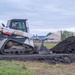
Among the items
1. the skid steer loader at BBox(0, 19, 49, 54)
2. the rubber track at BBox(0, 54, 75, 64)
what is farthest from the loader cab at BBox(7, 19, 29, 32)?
the rubber track at BBox(0, 54, 75, 64)

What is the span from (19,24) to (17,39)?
111cm

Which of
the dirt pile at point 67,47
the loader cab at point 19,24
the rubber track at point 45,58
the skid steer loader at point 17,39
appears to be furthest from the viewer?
the dirt pile at point 67,47

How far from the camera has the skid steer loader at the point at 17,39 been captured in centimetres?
2144

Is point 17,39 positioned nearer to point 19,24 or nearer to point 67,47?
point 19,24

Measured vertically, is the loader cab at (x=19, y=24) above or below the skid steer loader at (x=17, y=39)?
above

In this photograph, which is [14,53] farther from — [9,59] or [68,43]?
[68,43]

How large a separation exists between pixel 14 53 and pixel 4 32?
1607mm

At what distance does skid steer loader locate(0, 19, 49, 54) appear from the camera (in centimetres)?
2144

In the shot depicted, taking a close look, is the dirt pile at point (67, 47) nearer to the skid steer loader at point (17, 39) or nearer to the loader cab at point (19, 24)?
the skid steer loader at point (17, 39)

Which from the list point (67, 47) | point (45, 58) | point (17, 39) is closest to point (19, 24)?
point (17, 39)

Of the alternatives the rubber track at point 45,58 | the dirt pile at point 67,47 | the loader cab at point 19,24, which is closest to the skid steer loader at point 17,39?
the loader cab at point 19,24

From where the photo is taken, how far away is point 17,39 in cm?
2236

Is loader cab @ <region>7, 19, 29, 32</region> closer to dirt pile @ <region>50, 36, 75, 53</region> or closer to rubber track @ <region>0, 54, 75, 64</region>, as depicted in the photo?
dirt pile @ <region>50, 36, 75, 53</region>

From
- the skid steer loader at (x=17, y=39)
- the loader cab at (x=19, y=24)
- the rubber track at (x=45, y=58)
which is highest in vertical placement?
the loader cab at (x=19, y=24)
